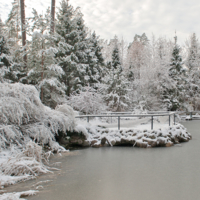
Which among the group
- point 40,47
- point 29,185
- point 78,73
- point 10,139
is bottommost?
point 29,185

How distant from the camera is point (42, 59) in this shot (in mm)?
13062

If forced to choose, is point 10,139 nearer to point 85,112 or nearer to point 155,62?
point 85,112

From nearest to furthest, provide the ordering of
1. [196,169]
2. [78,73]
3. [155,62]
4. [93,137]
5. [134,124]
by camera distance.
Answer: [196,169]
[93,137]
[134,124]
[78,73]
[155,62]

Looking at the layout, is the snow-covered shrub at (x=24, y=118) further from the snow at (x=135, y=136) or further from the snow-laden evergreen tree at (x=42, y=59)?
the snow-laden evergreen tree at (x=42, y=59)

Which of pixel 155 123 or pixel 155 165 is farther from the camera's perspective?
pixel 155 123

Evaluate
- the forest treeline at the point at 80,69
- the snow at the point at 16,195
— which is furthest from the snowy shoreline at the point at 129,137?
the snow at the point at 16,195

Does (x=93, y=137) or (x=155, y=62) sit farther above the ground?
(x=155, y=62)

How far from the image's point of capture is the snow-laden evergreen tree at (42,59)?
12867 millimetres

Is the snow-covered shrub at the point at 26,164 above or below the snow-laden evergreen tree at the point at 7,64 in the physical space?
below

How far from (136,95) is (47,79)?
1318 cm

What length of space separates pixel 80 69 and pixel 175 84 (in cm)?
1178

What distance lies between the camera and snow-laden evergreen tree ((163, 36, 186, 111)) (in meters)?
23.0

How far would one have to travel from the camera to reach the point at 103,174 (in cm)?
519

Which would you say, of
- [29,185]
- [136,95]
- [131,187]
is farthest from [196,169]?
[136,95]
